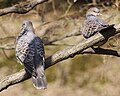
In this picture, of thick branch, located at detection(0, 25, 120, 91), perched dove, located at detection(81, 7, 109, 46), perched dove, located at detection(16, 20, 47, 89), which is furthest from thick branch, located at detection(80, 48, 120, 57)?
perched dove, located at detection(16, 20, 47, 89)

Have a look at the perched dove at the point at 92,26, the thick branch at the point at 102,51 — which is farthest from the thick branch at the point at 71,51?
the thick branch at the point at 102,51

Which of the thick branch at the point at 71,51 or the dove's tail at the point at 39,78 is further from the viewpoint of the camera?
the dove's tail at the point at 39,78

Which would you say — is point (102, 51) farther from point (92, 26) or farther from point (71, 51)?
point (71, 51)

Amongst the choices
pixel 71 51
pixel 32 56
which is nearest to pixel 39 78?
pixel 32 56

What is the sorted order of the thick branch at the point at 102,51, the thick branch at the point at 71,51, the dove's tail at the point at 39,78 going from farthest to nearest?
the thick branch at the point at 102,51, the dove's tail at the point at 39,78, the thick branch at the point at 71,51

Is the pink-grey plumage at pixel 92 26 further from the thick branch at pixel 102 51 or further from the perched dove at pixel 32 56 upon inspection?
the perched dove at pixel 32 56

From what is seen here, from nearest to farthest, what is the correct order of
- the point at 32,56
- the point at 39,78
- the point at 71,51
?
the point at 71,51 < the point at 39,78 < the point at 32,56

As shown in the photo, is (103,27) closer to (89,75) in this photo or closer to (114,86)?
(114,86)

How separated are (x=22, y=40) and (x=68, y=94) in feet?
Result: 12.9

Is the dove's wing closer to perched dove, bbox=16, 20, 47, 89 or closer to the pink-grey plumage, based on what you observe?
the pink-grey plumage

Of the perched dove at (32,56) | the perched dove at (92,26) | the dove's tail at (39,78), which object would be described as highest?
the perched dove at (92,26)

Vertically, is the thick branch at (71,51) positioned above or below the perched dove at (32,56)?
above

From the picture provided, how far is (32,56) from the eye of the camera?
317 centimetres

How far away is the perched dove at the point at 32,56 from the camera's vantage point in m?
3.04
